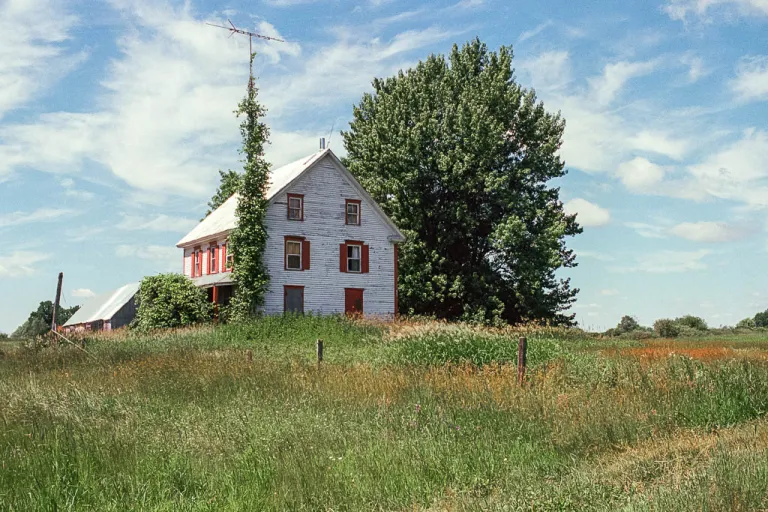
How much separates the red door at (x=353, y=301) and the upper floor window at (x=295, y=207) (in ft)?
15.4

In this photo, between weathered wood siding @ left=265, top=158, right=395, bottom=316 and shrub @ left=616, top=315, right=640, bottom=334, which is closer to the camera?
weathered wood siding @ left=265, top=158, right=395, bottom=316

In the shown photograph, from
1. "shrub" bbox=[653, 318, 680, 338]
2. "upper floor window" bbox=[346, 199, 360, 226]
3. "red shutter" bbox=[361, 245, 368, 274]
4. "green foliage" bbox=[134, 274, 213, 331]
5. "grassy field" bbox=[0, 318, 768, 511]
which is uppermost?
"upper floor window" bbox=[346, 199, 360, 226]

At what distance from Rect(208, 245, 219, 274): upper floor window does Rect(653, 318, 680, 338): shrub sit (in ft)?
87.4

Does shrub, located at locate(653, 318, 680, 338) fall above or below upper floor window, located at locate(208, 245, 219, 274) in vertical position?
below

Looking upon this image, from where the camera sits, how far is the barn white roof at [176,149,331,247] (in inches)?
1549

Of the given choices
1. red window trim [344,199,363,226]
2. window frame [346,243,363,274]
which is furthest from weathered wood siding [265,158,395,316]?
window frame [346,243,363,274]

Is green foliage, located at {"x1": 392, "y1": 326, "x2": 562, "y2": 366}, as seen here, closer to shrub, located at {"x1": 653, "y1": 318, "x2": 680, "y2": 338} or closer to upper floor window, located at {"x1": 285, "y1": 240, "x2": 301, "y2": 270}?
upper floor window, located at {"x1": 285, "y1": 240, "x2": 301, "y2": 270}

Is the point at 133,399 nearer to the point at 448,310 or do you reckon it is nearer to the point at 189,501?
the point at 189,501

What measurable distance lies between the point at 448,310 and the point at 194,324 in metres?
14.1

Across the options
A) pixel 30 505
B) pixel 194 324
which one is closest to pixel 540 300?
pixel 194 324

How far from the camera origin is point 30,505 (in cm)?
778

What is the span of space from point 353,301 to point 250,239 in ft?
21.4

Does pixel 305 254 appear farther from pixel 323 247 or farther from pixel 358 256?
pixel 358 256

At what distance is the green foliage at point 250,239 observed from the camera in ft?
121
